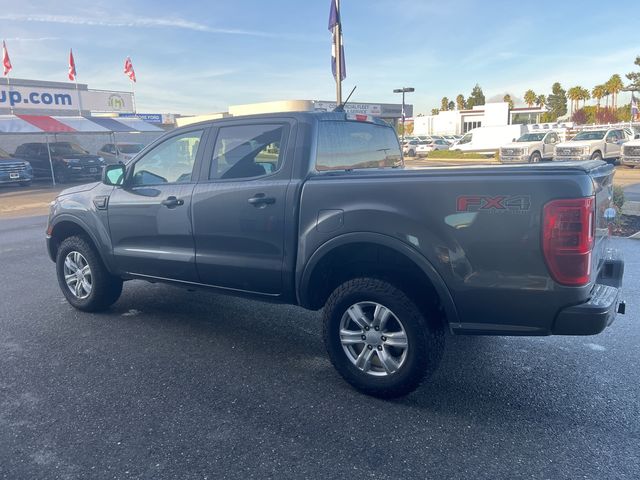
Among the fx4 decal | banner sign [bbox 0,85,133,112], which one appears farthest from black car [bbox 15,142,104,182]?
the fx4 decal

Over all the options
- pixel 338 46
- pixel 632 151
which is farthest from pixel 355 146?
pixel 632 151

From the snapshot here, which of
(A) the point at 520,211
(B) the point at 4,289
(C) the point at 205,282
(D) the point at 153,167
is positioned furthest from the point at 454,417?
(B) the point at 4,289

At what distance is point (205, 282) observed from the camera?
434 cm

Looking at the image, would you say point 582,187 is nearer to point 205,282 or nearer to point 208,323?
point 205,282

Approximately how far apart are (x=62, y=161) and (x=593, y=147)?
2355cm

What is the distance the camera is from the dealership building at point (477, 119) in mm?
62300

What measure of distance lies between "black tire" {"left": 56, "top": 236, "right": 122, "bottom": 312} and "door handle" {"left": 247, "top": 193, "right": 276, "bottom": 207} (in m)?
2.13

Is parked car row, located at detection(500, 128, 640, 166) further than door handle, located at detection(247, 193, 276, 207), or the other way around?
parked car row, located at detection(500, 128, 640, 166)

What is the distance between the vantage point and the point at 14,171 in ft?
67.5

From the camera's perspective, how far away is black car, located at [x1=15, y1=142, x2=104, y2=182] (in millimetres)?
22797

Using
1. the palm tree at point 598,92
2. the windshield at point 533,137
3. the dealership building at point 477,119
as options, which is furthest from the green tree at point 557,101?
the windshield at point 533,137

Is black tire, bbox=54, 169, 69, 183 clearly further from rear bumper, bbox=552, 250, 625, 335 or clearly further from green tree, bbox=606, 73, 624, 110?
green tree, bbox=606, 73, 624, 110

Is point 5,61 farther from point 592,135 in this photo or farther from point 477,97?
point 477,97

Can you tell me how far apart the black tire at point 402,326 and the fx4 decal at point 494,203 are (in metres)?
0.72
